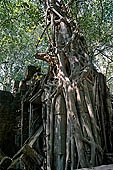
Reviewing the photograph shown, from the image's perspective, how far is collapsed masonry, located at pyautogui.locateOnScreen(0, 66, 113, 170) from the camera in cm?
334

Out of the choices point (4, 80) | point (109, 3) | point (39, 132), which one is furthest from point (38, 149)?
point (4, 80)

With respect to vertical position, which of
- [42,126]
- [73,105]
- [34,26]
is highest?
[34,26]

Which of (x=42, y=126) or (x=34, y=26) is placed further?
(x=34, y=26)

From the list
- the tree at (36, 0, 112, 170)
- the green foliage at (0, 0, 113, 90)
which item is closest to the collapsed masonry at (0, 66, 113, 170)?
the tree at (36, 0, 112, 170)

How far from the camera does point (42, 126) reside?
4.52 metres

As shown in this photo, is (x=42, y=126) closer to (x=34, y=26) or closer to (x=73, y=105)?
(x=73, y=105)

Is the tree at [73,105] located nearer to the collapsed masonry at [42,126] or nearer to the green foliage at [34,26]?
the collapsed masonry at [42,126]

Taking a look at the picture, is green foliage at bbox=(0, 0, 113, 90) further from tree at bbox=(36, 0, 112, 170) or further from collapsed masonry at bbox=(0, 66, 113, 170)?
collapsed masonry at bbox=(0, 66, 113, 170)

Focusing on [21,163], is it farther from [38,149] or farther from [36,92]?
[36,92]

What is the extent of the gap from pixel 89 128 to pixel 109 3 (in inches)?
187

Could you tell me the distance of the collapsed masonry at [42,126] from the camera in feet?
11.0

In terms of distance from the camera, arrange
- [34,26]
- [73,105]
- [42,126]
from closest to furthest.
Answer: [73,105] → [42,126] → [34,26]

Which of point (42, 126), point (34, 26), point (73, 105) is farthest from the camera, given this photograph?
point (34, 26)

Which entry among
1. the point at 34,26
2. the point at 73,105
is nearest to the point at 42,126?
the point at 73,105
